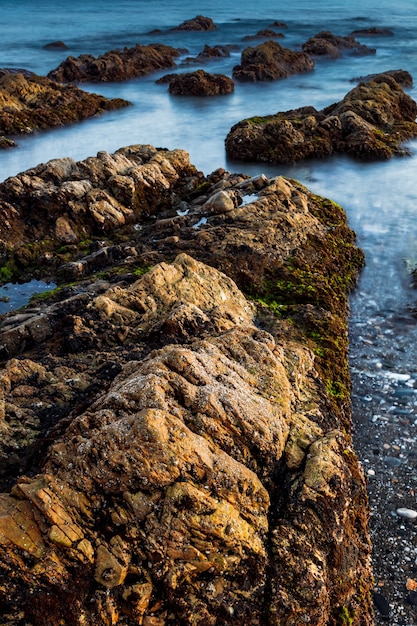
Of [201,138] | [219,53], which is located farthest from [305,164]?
[219,53]

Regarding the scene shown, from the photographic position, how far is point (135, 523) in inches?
228

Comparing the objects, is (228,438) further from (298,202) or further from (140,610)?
(298,202)

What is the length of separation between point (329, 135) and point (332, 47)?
33.9 meters

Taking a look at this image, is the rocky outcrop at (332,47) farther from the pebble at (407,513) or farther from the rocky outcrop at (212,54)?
the pebble at (407,513)

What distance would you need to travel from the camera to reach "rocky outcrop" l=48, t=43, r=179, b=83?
43.1 metres

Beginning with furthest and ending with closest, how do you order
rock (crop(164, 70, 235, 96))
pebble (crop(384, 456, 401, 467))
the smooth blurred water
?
rock (crop(164, 70, 235, 96)) < the smooth blurred water < pebble (crop(384, 456, 401, 467))

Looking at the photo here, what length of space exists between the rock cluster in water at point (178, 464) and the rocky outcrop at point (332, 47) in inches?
1956

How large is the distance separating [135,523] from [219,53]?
56.2 metres

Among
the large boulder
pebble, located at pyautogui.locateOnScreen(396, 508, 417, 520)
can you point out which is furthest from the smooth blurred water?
the large boulder

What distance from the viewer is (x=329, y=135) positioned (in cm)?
2594

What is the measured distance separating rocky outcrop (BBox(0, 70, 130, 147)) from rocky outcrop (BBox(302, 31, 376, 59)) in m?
28.2

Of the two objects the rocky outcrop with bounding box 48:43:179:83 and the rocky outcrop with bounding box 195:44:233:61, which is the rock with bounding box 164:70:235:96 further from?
the rocky outcrop with bounding box 195:44:233:61

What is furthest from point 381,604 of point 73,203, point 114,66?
point 114,66

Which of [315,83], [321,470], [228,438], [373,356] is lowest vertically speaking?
[373,356]
